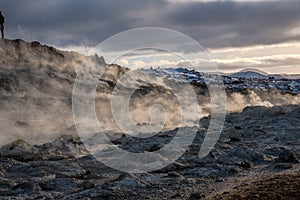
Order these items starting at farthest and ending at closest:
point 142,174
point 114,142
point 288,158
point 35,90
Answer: point 35,90, point 114,142, point 288,158, point 142,174

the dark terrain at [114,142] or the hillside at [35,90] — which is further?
the hillside at [35,90]

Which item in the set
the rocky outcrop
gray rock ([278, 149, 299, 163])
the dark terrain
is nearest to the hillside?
the dark terrain

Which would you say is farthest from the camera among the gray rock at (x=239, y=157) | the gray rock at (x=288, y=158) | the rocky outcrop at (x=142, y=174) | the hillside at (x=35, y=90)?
the hillside at (x=35, y=90)

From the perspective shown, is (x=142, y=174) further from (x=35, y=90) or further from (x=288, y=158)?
(x=35, y=90)

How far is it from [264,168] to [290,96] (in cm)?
3762

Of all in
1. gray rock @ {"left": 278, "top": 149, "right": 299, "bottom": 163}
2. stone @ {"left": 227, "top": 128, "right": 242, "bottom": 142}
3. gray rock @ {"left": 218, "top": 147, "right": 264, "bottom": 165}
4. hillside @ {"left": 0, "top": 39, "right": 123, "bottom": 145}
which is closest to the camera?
gray rock @ {"left": 278, "top": 149, "right": 299, "bottom": 163}

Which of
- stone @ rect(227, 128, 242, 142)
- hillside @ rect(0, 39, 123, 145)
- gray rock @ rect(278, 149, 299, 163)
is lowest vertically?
gray rock @ rect(278, 149, 299, 163)

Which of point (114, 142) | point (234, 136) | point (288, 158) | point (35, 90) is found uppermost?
point (35, 90)

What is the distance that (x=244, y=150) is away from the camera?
623 inches

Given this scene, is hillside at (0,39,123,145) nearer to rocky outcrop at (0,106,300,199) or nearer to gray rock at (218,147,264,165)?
rocky outcrop at (0,106,300,199)

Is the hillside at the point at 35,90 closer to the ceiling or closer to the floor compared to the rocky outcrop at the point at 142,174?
closer to the ceiling

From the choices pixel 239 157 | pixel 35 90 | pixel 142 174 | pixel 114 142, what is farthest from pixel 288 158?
pixel 35 90

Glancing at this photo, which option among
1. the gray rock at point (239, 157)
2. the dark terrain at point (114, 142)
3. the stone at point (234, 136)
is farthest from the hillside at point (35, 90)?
the gray rock at point (239, 157)

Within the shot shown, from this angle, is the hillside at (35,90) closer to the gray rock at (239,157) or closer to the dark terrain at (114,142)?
the dark terrain at (114,142)
